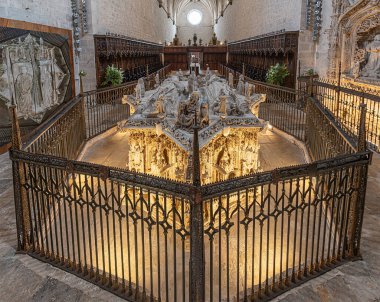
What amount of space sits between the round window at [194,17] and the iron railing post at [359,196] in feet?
142

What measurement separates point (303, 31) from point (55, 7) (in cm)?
792

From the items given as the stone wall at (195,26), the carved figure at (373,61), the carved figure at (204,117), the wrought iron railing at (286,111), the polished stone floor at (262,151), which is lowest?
the polished stone floor at (262,151)

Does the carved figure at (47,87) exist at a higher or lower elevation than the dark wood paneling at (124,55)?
lower

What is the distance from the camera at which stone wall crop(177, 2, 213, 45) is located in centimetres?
4356

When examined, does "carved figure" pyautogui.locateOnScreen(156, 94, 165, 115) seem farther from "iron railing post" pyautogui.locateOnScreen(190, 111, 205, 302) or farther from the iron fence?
"iron railing post" pyautogui.locateOnScreen(190, 111, 205, 302)

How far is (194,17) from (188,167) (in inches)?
1672

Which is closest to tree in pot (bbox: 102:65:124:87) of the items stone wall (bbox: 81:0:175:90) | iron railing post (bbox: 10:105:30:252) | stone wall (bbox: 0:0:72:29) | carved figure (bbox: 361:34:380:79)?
stone wall (bbox: 81:0:175:90)

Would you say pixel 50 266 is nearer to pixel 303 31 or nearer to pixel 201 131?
pixel 201 131

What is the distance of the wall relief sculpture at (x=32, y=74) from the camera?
7.10 meters

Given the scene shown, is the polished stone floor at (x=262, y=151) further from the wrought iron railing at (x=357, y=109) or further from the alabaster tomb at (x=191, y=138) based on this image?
the alabaster tomb at (x=191, y=138)

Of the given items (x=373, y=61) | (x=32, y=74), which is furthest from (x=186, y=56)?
(x=32, y=74)

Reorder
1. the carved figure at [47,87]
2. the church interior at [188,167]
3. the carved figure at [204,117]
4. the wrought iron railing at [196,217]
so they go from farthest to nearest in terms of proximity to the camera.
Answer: the carved figure at [47,87] → the carved figure at [204,117] → the church interior at [188,167] → the wrought iron railing at [196,217]

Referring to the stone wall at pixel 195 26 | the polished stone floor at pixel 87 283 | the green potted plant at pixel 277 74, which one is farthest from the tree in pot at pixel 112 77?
the stone wall at pixel 195 26

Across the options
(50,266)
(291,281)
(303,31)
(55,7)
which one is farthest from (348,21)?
(50,266)
